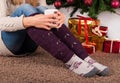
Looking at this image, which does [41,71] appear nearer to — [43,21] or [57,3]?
[43,21]

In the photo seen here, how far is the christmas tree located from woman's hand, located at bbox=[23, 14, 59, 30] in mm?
660

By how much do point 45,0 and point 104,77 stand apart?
1.02 m

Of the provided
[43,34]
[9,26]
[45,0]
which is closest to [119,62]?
[43,34]

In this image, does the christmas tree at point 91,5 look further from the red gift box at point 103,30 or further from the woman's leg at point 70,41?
the woman's leg at point 70,41

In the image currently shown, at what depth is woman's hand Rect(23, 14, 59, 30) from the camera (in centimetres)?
127

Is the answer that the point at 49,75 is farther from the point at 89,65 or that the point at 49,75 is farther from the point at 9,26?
the point at 9,26

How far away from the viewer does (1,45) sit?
57.9 inches

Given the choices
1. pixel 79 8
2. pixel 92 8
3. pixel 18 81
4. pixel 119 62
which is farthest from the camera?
pixel 79 8

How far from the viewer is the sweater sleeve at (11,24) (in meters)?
1.30

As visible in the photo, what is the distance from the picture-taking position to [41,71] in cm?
136

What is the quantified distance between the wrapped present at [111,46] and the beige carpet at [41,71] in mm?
209

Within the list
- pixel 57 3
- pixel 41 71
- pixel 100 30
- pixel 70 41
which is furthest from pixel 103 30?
pixel 41 71

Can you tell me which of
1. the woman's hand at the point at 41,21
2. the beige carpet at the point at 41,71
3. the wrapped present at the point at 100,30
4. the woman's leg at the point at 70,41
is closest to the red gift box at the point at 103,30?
the wrapped present at the point at 100,30

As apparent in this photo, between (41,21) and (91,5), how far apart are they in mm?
745
